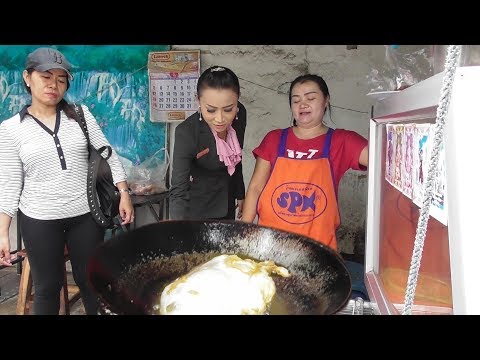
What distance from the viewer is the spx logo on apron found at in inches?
103

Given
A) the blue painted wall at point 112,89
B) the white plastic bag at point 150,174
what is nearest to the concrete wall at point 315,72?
the blue painted wall at point 112,89

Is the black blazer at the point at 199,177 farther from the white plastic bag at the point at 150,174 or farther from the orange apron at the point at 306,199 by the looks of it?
the white plastic bag at the point at 150,174

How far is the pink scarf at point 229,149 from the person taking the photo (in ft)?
9.76

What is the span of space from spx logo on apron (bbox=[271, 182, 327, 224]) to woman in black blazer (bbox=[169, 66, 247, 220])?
552 mm

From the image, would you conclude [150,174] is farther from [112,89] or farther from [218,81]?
[218,81]

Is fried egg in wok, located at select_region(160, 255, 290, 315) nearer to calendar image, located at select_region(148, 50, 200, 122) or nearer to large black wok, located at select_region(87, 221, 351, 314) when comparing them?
large black wok, located at select_region(87, 221, 351, 314)

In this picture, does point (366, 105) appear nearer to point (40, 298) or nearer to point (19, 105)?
point (40, 298)

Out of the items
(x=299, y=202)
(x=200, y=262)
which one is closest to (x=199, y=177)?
(x=299, y=202)

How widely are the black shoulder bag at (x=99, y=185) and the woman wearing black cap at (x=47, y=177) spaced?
0.04 metres

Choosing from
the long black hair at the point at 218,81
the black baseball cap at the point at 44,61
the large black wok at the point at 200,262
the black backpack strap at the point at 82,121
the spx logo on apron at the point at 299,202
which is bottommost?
the large black wok at the point at 200,262

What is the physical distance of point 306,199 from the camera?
2656 millimetres

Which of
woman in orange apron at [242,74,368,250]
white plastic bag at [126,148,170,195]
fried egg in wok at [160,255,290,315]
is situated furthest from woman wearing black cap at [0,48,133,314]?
white plastic bag at [126,148,170,195]

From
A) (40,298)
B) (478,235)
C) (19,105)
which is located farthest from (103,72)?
(478,235)

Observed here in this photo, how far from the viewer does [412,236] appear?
172 centimetres
